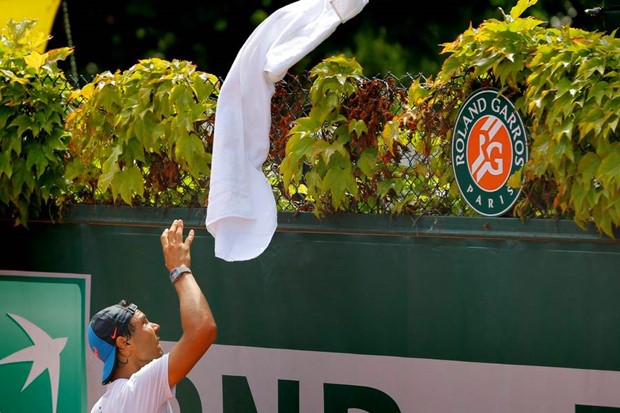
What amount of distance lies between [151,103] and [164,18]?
876 cm

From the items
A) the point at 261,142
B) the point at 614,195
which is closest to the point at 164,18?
the point at 261,142

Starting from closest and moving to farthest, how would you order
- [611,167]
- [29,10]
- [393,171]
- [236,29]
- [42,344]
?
[611,167], [393,171], [42,344], [29,10], [236,29]

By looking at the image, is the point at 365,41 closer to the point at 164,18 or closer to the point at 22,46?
the point at 164,18

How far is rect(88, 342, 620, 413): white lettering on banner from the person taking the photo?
14.2 ft

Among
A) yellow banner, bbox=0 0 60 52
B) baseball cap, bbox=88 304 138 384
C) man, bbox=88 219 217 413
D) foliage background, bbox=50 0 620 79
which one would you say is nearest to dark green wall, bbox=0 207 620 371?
man, bbox=88 219 217 413

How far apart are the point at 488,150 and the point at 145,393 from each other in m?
1.79

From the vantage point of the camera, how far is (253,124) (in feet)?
15.3

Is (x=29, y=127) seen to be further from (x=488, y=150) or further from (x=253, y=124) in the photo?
(x=488, y=150)

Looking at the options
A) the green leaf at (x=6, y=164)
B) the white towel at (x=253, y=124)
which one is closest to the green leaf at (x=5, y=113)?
the green leaf at (x=6, y=164)

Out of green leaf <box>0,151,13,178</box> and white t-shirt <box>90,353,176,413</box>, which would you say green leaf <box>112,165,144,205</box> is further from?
white t-shirt <box>90,353,176,413</box>

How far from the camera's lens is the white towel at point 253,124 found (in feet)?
14.6

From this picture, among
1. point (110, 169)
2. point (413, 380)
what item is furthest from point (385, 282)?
point (110, 169)

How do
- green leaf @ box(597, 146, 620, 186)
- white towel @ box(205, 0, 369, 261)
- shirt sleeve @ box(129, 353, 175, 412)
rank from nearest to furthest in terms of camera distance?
1. shirt sleeve @ box(129, 353, 175, 412)
2. green leaf @ box(597, 146, 620, 186)
3. white towel @ box(205, 0, 369, 261)

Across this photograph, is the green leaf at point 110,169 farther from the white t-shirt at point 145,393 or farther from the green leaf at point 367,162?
the white t-shirt at point 145,393
